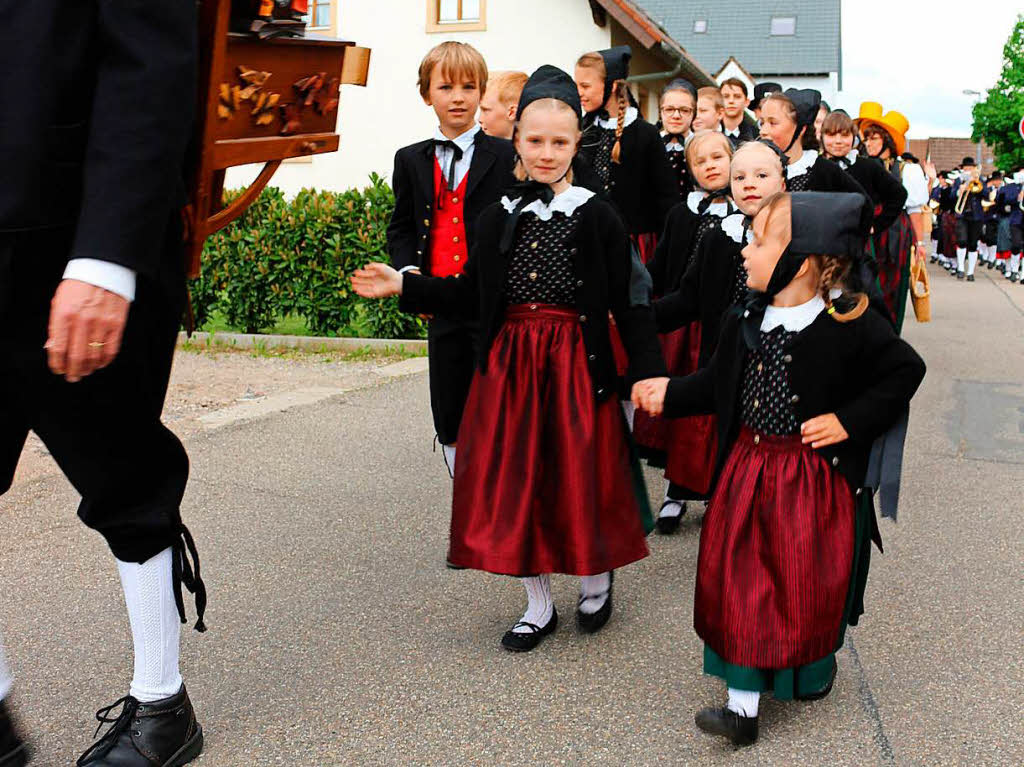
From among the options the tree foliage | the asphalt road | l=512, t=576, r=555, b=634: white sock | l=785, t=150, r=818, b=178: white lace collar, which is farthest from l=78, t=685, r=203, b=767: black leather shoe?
the tree foliage

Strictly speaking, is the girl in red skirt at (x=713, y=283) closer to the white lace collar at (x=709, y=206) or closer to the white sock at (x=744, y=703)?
the white lace collar at (x=709, y=206)

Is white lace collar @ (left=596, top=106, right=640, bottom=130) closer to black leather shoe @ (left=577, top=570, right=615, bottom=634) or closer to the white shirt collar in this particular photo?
the white shirt collar

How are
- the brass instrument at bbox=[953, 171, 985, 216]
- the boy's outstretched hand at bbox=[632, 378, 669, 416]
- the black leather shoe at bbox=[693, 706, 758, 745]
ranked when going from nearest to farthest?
the black leather shoe at bbox=[693, 706, 758, 745] → the boy's outstretched hand at bbox=[632, 378, 669, 416] → the brass instrument at bbox=[953, 171, 985, 216]

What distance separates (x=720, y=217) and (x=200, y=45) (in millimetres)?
2734

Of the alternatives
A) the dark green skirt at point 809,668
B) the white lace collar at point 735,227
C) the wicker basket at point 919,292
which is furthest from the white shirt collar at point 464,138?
the wicker basket at point 919,292

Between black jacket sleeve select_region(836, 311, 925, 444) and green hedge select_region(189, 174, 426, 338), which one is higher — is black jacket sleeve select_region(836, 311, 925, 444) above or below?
below

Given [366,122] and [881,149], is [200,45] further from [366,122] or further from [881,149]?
[366,122]

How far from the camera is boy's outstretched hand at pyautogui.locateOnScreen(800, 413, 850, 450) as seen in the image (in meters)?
3.04

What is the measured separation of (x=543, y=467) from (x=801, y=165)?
116 inches

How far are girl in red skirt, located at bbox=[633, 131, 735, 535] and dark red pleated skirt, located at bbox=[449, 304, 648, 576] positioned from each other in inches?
43.3

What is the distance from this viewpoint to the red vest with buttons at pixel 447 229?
4285 mm

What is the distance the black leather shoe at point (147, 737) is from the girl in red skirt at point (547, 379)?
1.04m

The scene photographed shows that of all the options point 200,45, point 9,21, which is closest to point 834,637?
point 200,45

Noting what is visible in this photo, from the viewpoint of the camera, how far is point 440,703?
322cm
